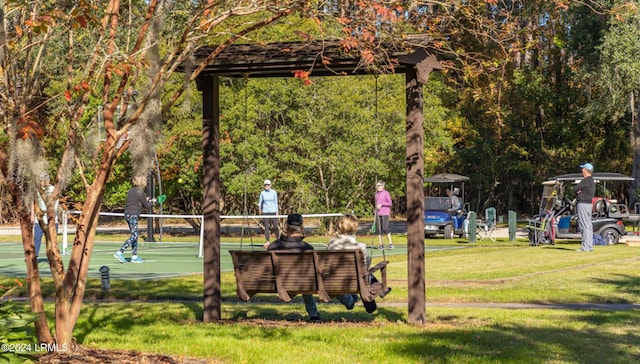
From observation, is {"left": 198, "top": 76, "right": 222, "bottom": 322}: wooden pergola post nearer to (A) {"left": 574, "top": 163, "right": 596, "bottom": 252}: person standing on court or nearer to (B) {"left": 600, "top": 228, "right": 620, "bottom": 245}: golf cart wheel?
(A) {"left": 574, "top": 163, "right": 596, "bottom": 252}: person standing on court

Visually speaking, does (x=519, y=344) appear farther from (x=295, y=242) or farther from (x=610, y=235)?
(x=610, y=235)

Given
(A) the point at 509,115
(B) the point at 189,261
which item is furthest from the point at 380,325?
(A) the point at 509,115

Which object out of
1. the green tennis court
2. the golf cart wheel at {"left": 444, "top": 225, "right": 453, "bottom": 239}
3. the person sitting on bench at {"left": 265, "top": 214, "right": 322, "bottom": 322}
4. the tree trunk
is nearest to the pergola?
the person sitting on bench at {"left": 265, "top": 214, "right": 322, "bottom": 322}

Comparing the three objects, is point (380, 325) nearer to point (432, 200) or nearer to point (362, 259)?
point (362, 259)

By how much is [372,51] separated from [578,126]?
140 feet

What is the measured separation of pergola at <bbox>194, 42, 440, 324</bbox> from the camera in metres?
11.9

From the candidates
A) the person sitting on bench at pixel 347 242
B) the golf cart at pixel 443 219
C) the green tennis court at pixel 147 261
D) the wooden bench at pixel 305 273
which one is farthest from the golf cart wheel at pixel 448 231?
the wooden bench at pixel 305 273

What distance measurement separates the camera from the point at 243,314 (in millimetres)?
13711

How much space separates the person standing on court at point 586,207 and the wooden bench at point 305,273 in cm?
1336

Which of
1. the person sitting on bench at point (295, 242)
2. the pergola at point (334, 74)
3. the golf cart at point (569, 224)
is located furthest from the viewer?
the golf cart at point (569, 224)

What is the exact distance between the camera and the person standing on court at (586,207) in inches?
960

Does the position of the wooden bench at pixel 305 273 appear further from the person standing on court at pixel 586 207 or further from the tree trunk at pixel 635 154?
the tree trunk at pixel 635 154

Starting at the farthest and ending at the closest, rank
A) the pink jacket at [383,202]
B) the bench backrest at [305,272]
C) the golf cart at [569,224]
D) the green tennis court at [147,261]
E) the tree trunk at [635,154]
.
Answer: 1. the tree trunk at [635,154]
2. the pink jacket at [383,202]
3. the golf cart at [569,224]
4. the green tennis court at [147,261]
5. the bench backrest at [305,272]

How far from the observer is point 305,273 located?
11.9m
